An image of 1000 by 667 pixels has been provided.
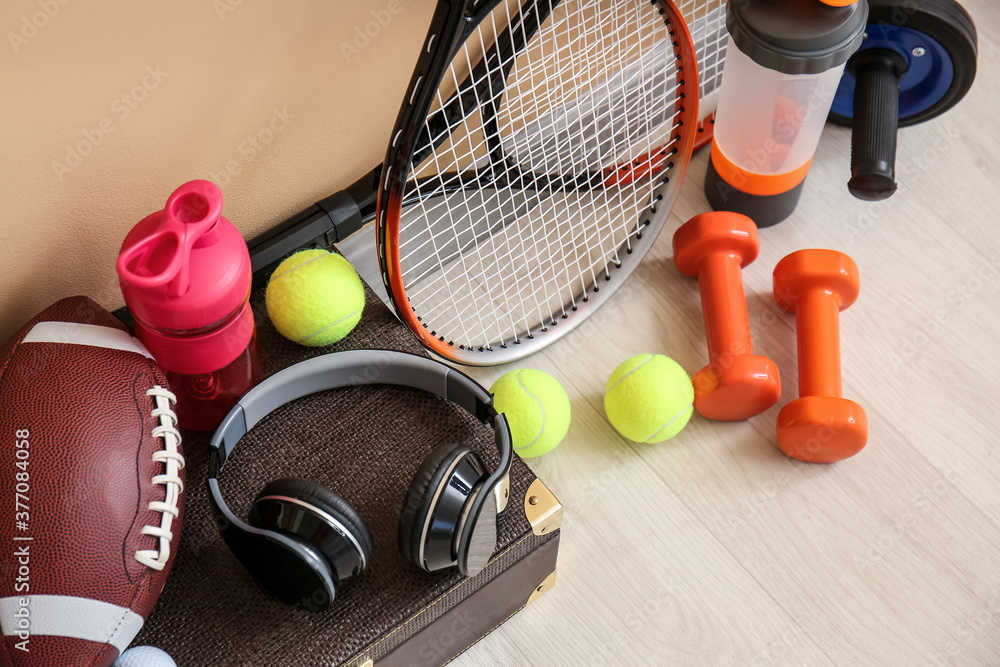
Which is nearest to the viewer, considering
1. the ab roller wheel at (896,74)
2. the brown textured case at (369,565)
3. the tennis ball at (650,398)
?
the brown textured case at (369,565)

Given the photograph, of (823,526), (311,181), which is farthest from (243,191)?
(823,526)

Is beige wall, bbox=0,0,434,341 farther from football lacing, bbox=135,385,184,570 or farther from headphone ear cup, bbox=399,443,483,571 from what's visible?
headphone ear cup, bbox=399,443,483,571

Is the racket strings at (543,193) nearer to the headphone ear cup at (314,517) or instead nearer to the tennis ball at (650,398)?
the tennis ball at (650,398)

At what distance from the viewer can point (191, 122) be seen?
0.93 meters

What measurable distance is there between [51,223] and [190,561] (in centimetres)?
36

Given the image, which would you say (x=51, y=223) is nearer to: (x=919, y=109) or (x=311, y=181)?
(x=311, y=181)

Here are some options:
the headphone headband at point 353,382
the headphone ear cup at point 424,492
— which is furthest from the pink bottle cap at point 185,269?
the headphone ear cup at point 424,492

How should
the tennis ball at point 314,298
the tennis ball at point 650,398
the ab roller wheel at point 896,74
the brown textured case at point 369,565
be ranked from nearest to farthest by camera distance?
the brown textured case at point 369,565 → the tennis ball at point 314,298 → the tennis ball at point 650,398 → the ab roller wheel at point 896,74

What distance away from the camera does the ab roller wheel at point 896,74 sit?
1198 millimetres

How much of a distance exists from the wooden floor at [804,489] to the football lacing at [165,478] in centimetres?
41

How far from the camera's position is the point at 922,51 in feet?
4.23

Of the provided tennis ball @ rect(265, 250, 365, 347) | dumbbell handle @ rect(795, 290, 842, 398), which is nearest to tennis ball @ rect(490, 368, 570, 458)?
tennis ball @ rect(265, 250, 365, 347)

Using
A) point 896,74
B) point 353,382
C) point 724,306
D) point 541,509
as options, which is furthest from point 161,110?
point 896,74

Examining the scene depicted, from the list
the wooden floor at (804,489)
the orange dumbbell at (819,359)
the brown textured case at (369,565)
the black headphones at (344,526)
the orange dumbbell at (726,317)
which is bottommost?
the wooden floor at (804,489)
